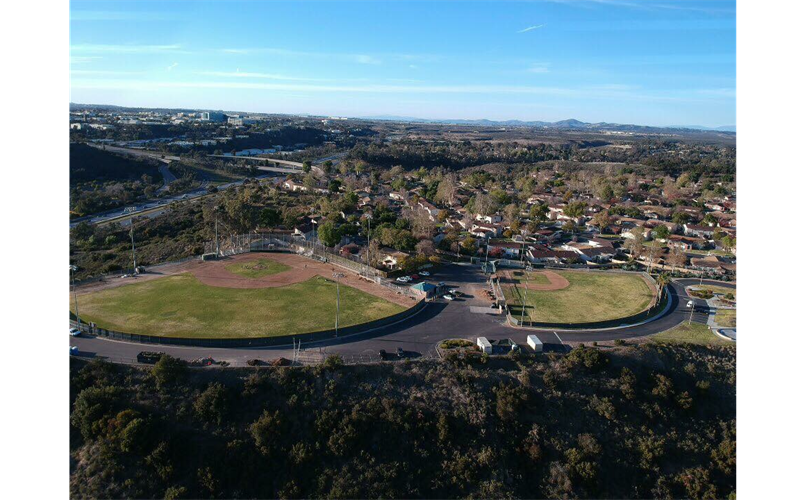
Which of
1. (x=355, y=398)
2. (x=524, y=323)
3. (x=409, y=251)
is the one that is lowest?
(x=355, y=398)

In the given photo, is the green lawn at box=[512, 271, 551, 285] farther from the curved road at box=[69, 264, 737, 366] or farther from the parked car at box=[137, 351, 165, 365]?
the parked car at box=[137, 351, 165, 365]

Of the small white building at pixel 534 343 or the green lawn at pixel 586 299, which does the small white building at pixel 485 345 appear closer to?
the small white building at pixel 534 343

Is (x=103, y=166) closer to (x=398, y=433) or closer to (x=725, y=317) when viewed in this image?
(x=398, y=433)

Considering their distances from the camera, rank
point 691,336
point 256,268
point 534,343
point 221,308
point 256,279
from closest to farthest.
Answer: point 534,343, point 221,308, point 691,336, point 256,279, point 256,268

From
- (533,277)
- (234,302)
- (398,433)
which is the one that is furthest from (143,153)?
(398,433)

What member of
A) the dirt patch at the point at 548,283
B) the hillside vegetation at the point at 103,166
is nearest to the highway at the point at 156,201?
the hillside vegetation at the point at 103,166
